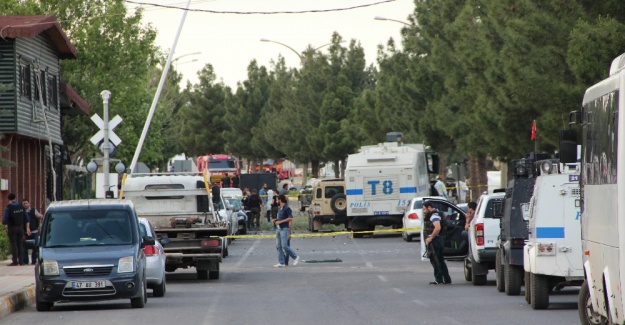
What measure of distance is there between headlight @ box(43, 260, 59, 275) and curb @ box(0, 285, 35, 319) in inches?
32.8

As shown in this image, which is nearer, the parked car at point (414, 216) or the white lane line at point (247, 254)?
the white lane line at point (247, 254)

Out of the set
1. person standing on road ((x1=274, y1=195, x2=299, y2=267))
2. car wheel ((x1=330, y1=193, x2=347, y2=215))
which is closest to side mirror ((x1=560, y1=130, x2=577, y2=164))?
person standing on road ((x1=274, y1=195, x2=299, y2=267))

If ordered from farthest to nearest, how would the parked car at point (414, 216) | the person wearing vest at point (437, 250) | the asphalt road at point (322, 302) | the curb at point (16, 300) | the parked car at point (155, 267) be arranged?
the parked car at point (414, 216)
the person wearing vest at point (437, 250)
the parked car at point (155, 267)
the curb at point (16, 300)
the asphalt road at point (322, 302)

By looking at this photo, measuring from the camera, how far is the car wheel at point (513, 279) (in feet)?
70.4

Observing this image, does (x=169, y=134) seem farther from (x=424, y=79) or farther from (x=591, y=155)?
(x=591, y=155)

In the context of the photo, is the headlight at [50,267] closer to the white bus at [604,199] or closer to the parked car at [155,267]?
the parked car at [155,267]

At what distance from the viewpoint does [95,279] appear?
19500mm

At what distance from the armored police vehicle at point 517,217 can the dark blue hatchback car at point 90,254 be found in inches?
224

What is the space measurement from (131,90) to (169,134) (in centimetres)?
5002

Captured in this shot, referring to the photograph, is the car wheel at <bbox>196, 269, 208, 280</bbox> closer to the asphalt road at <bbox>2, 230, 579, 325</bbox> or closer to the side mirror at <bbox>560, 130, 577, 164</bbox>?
the asphalt road at <bbox>2, 230, 579, 325</bbox>

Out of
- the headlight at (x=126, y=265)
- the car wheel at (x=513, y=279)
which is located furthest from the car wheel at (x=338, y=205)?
the headlight at (x=126, y=265)

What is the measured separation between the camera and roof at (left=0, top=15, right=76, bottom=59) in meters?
37.2

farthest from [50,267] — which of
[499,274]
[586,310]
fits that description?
[586,310]

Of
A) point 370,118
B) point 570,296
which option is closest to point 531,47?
point 570,296
